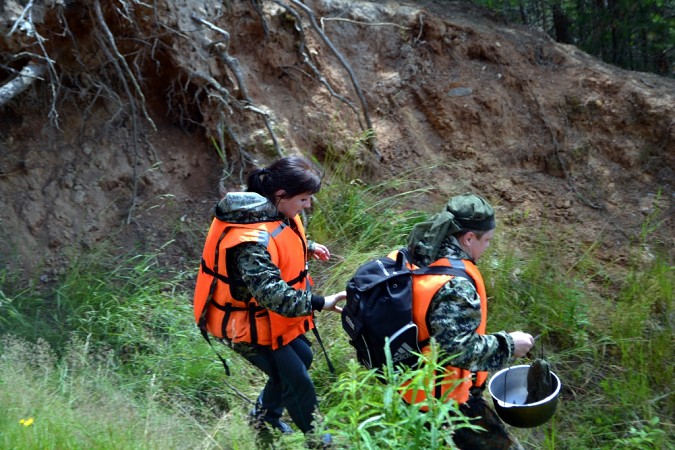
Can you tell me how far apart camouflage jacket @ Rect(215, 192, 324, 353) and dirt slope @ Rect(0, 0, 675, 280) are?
241 cm

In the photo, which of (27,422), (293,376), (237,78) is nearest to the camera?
(27,422)

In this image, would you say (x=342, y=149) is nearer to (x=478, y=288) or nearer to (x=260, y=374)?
(x=260, y=374)

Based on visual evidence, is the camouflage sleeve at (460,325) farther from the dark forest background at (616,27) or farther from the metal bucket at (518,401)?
the dark forest background at (616,27)

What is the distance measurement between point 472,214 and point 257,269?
0.98 metres

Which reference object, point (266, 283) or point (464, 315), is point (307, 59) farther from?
point (464, 315)

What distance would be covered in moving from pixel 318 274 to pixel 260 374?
1.06 m

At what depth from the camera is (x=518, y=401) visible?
346 centimetres

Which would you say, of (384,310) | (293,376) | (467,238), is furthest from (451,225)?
(293,376)

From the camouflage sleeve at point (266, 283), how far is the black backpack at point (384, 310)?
0.95 feet

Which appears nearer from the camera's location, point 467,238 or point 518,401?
point 467,238

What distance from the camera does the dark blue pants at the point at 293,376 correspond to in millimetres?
3570

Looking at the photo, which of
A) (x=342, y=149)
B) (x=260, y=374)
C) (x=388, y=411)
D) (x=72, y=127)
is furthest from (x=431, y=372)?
(x=72, y=127)

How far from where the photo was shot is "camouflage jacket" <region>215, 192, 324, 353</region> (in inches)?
128

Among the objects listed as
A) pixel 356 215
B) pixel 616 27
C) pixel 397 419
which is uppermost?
pixel 397 419
